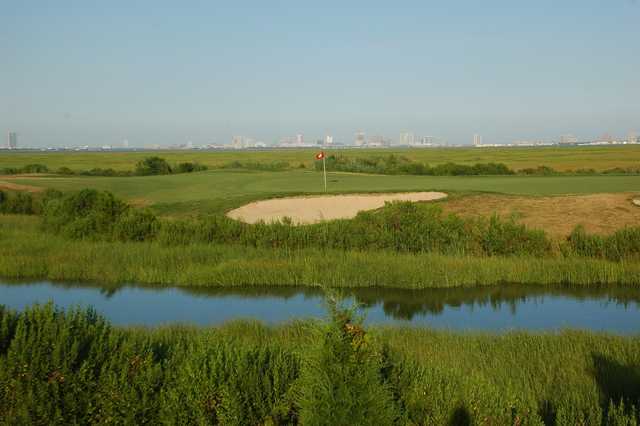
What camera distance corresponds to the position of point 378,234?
17.5 meters

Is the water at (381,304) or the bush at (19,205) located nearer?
the water at (381,304)

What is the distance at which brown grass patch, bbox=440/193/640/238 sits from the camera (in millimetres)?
19141

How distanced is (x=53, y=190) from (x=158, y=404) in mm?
28892

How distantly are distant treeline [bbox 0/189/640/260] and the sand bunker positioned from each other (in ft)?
13.3

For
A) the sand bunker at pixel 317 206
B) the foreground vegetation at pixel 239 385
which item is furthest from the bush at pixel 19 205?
the foreground vegetation at pixel 239 385

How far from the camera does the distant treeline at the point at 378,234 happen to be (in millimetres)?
16766

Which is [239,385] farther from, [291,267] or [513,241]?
[513,241]

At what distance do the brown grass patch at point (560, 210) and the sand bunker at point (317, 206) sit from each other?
2016 millimetres

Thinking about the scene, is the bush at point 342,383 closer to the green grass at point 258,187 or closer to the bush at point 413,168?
the green grass at point 258,187

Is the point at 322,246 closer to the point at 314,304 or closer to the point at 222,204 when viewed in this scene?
the point at 314,304

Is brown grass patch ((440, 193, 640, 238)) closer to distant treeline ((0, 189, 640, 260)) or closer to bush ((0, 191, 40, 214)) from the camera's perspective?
distant treeline ((0, 189, 640, 260))

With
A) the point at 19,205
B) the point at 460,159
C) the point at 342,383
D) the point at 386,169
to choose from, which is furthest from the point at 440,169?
the point at 460,159

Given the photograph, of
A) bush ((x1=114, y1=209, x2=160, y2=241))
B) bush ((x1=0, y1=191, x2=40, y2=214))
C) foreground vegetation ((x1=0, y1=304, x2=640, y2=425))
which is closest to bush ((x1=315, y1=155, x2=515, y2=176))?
bush ((x1=0, y1=191, x2=40, y2=214))

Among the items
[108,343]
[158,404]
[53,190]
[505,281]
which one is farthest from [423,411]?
[53,190]
